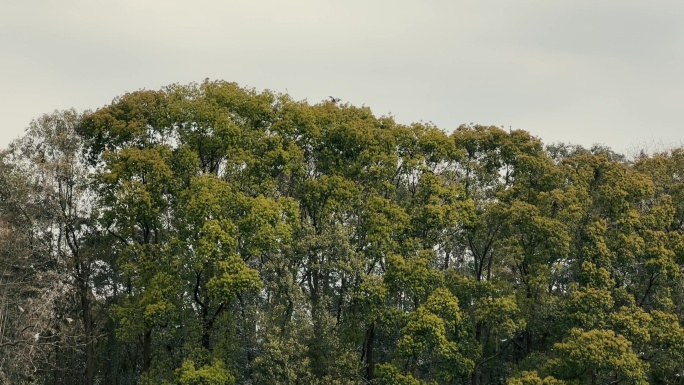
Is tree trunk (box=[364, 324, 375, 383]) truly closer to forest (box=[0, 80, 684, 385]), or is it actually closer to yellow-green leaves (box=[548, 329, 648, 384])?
forest (box=[0, 80, 684, 385])

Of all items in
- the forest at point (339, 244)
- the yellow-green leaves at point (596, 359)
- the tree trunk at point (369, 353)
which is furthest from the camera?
the tree trunk at point (369, 353)

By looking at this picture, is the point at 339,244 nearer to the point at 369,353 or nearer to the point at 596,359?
the point at 369,353

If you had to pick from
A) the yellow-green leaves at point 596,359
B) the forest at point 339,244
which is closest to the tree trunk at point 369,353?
the forest at point 339,244

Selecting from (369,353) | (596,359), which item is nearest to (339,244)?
(369,353)

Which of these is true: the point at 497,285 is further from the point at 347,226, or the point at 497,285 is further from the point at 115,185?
the point at 115,185

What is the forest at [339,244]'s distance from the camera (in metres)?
35.5

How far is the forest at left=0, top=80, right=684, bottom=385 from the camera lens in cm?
3550

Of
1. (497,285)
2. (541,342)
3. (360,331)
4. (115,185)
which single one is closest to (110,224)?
(115,185)

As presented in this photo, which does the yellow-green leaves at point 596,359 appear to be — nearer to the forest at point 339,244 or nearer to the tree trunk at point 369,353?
the forest at point 339,244

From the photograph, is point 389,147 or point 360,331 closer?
point 360,331

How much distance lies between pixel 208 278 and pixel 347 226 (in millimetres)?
6603

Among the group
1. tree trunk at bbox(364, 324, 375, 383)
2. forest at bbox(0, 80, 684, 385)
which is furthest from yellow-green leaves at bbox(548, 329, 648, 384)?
tree trunk at bbox(364, 324, 375, 383)

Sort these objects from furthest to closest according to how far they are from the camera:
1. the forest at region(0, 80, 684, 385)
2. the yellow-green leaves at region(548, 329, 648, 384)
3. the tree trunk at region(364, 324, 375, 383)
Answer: the tree trunk at region(364, 324, 375, 383), the forest at region(0, 80, 684, 385), the yellow-green leaves at region(548, 329, 648, 384)

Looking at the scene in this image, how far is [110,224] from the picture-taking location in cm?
3966
